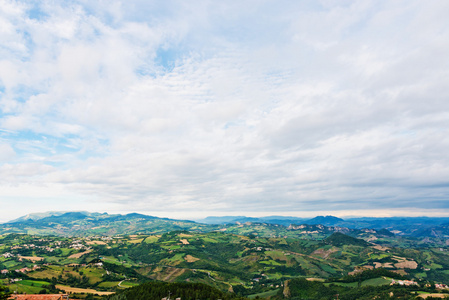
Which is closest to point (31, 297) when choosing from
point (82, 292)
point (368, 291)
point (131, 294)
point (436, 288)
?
point (131, 294)

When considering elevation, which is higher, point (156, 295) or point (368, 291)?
point (156, 295)

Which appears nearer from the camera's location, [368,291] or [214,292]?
[214,292]

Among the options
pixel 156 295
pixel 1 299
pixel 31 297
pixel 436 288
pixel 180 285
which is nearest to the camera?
pixel 1 299

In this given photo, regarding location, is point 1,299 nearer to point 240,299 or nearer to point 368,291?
point 240,299

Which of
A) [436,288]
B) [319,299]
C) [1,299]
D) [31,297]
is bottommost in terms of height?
[319,299]

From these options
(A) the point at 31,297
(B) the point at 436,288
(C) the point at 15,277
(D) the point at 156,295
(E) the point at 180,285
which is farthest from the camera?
(C) the point at 15,277

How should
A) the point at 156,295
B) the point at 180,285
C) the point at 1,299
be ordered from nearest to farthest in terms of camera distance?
the point at 1,299
the point at 156,295
the point at 180,285

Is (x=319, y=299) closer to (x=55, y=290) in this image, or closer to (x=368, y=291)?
(x=368, y=291)

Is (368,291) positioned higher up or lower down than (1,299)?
lower down

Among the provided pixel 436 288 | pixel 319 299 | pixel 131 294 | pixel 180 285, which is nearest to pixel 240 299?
pixel 180 285
